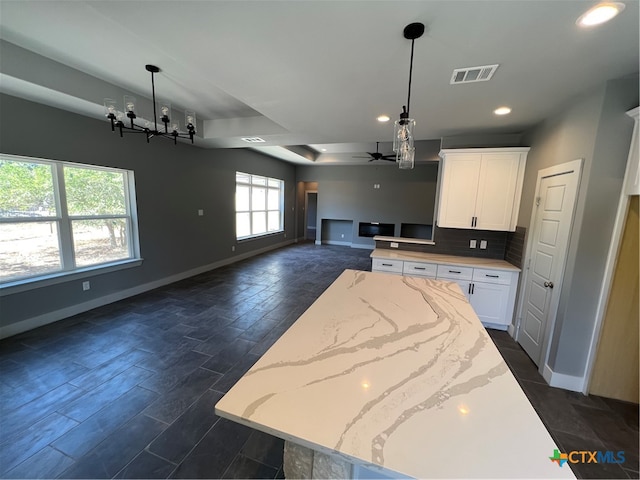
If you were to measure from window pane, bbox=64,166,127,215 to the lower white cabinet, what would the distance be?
4647 millimetres

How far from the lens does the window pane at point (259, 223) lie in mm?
7227

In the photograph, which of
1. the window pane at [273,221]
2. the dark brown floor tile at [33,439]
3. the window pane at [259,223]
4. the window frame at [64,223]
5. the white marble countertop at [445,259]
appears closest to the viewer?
the dark brown floor tile at [33,439]

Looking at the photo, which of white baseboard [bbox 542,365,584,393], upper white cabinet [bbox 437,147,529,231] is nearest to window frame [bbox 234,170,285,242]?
upper white cabinet [bbox 437,147,529,231]

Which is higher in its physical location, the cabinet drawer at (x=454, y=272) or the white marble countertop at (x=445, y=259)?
the white marble countertop at (x=445, y=259)

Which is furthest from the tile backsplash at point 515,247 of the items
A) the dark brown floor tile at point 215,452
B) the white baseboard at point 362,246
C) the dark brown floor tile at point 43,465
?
the white baseboard at point 362,246

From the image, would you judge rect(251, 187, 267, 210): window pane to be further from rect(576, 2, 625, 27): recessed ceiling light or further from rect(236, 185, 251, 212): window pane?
rect(576, 2, 625, 27): recessed ceiling light

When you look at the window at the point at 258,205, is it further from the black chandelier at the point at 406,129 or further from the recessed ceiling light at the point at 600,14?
the recessed ceiling light at the point at 600,14

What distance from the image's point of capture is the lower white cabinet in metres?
3.16

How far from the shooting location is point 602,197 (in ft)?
6.59

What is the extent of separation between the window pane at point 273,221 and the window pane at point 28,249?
5.20 m

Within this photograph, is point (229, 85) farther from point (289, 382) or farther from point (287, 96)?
point (289, 382)

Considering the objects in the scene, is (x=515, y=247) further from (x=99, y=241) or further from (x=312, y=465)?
(x=99, y=241)

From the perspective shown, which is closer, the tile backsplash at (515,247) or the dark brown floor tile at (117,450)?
the dark brown floor tile at (117,450)

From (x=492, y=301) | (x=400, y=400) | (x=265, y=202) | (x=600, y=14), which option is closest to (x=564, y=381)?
(x=492, y=301)
